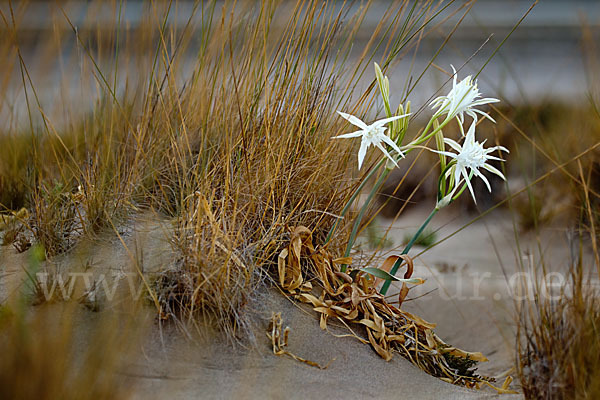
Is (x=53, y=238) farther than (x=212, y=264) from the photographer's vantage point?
Yes

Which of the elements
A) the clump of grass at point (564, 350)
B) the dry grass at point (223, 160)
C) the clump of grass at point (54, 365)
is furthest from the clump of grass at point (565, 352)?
the clump of grass at point (54, 365)

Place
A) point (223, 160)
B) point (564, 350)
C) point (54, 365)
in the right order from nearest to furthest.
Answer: point (54, 365), point (564, 350), point (223, 160)

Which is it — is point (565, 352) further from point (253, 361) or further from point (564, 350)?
point (253, 361)

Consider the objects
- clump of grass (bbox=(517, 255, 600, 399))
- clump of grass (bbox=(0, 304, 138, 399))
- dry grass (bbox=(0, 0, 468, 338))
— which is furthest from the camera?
dry grass (bbox=(0, 0, 468, 338))

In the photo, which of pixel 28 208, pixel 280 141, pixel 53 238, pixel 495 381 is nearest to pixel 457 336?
pixel 495 381

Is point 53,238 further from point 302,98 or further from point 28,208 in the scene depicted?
point 302,98

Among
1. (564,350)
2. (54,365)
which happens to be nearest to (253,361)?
(54,365)

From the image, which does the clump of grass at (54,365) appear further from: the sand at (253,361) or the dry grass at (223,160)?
the dry grass at (223,160)

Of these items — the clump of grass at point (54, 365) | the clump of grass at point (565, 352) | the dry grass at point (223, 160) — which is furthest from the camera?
the dry grass at point (223, 160)

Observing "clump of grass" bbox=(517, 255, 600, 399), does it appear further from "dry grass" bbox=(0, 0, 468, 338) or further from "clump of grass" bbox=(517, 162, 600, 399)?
"dry grass" bbox=(0, 0, 468, 338)

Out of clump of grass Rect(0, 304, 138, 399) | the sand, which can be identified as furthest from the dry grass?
clump of grass Rect(0, 304, 138, 399)

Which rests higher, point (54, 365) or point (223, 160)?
point (223, 160)
